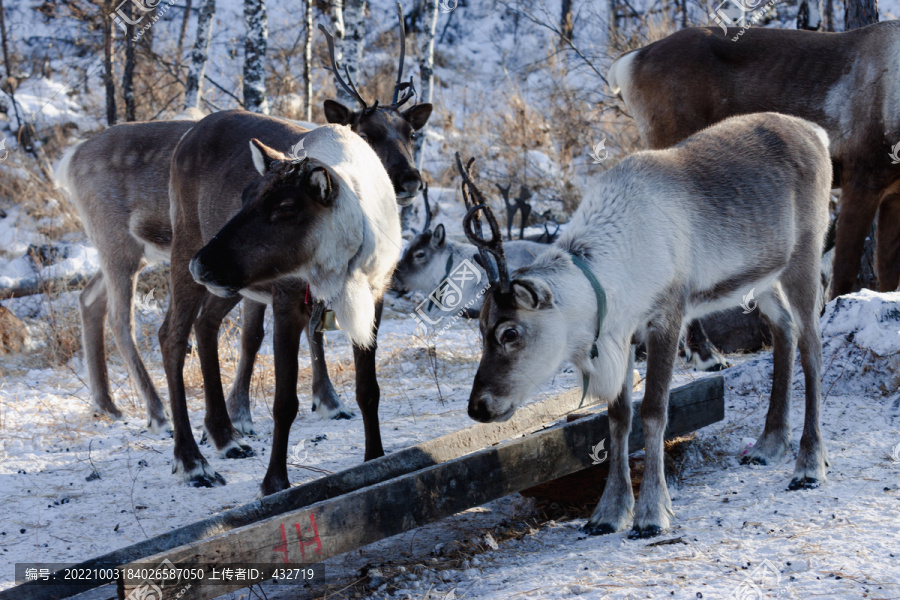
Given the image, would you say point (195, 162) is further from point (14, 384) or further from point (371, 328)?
point (14, 384)

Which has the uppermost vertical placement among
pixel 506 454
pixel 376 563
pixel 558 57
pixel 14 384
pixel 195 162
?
pixel 558 57

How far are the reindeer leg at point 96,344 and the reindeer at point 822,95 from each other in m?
4.23

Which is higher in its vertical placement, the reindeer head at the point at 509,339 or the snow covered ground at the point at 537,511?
the reindeer head at the point at 509,339

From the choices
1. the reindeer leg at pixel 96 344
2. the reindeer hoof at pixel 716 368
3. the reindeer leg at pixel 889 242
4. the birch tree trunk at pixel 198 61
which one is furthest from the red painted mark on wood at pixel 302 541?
the birch tree trunk at pixel 198 61

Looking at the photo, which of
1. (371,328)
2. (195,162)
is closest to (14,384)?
(195,162)

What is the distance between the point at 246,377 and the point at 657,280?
285 centimetres

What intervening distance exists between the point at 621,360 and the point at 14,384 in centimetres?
532

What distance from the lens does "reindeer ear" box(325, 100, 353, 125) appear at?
19.5 ft

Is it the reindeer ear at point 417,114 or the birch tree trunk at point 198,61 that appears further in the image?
the birch tree trunk at point 198,61

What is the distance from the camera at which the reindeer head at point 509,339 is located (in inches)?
118

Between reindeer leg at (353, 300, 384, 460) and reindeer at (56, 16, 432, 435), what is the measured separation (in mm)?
1266

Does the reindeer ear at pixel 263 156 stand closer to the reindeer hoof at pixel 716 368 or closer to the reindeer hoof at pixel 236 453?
the reindeer hoof at pixel 236 453

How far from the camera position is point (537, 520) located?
3.41 meters

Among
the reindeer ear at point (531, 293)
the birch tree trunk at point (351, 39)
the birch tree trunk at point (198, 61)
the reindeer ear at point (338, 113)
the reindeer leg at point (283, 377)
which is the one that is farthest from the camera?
the birch tree trunk at point (198, 61)
